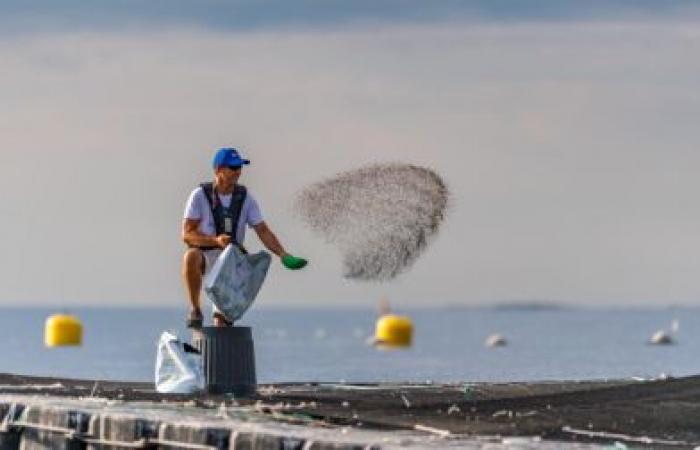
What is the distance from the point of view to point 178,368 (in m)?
21.7

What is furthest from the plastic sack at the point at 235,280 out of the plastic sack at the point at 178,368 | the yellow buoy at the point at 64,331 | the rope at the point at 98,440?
the yellow buoy at the point at 64,331

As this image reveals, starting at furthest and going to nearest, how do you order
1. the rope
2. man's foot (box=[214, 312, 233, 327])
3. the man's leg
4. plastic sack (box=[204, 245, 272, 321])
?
man's foot (box=[214, 312, 233, 327]) → the man's leg → plastic sack (box=[204, 245, 272, 321]) → the rope

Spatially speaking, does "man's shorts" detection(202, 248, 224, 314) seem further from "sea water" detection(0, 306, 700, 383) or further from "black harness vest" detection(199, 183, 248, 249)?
"sea water" detection(0, 306, 700, 383)

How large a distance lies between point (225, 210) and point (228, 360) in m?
1.50

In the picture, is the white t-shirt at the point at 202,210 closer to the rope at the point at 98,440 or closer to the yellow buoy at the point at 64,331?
the rope at the point at 98,440

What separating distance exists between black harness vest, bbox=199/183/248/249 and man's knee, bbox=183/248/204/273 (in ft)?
0.93

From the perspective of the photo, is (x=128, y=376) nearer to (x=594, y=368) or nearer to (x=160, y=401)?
(x=594, y=368)

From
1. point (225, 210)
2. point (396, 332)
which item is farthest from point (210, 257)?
point (396, 332)

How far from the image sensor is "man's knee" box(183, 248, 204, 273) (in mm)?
21625

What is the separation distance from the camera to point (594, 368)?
305ft

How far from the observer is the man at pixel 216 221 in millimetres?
21562

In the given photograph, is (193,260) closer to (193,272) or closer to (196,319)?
(193,272)

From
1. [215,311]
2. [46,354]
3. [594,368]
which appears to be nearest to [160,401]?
[215,311]

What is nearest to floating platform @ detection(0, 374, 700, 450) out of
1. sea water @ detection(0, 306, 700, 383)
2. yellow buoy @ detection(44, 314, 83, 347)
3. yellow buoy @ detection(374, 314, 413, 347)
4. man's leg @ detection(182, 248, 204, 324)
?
man's leg @ detection(182, 248, 204, 324)
